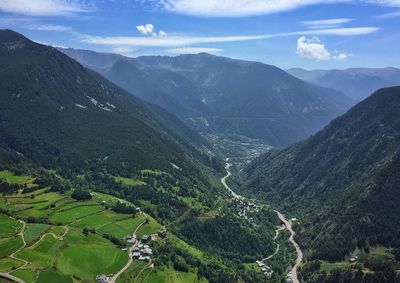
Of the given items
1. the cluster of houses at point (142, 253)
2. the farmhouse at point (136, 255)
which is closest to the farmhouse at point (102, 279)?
the farmhouse at point (136, 255)

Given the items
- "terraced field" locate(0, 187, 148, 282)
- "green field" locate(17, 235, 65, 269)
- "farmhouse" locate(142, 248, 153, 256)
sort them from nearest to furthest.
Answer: "terraced field" locate(0, 187, 148, 282) → "green field" locate(17, 235, 65, 269) → "farmhouse" locate(142, 248, 153, 256)

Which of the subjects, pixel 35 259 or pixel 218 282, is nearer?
pixel 35 259

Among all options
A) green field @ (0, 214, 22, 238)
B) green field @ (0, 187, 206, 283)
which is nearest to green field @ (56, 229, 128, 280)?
green field @ (0, 187, 206, 283)

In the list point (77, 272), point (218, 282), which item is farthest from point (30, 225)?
point (218, 282)

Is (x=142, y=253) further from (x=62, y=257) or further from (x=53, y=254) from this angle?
(x=53, y=254)

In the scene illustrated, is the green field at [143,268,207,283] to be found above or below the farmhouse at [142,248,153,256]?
below

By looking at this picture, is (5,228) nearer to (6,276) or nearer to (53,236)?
(53,236)

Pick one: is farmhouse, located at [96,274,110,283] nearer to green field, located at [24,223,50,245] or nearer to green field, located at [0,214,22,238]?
green field, located at [24,223,50,245]
